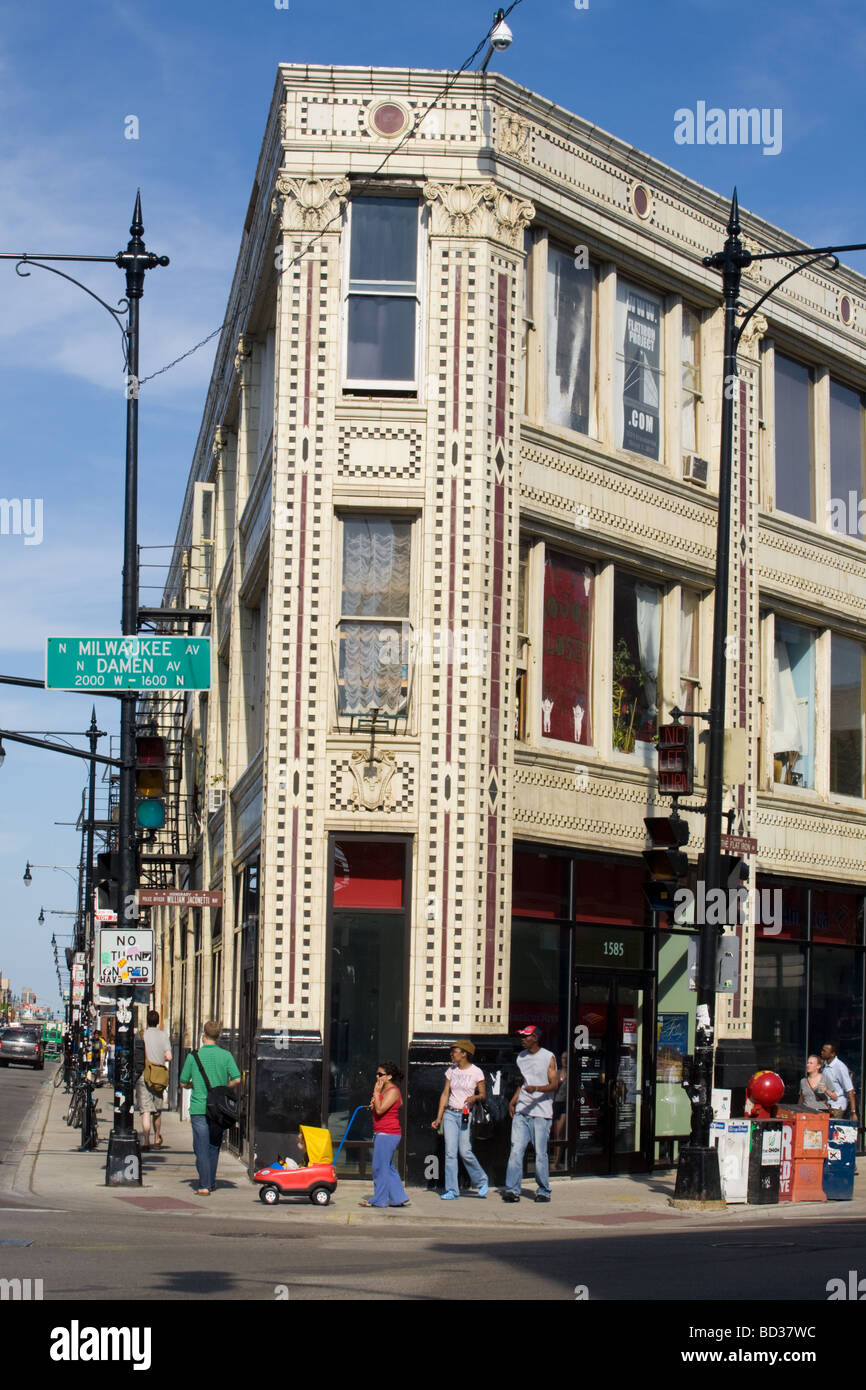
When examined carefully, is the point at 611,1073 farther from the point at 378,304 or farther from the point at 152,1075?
the point at 378,304

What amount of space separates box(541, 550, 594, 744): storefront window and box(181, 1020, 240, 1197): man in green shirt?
6193 millimetres

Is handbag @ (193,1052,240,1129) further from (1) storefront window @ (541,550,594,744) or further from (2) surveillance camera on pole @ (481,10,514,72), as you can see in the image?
(2) surveillance camera on pole @ (481,10,514,72)

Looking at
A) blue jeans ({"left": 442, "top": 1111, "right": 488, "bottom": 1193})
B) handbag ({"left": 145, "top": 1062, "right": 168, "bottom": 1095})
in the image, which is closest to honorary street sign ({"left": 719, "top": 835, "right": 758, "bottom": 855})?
blue jeans ({"left": 442, "top": 1111, "right": 488, "bottom": 1193})

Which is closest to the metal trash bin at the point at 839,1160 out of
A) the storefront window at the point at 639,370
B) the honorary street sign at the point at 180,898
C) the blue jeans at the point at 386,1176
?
the blue jeans at the point at 386,1176

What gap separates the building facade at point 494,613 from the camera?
2036 centimetres

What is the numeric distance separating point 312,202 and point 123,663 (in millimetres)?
6585

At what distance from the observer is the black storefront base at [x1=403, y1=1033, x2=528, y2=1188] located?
19.8m

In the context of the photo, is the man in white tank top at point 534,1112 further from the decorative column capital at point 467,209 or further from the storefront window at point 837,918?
the decorative column capital at point 467,209

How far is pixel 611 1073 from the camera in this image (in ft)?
74.7
